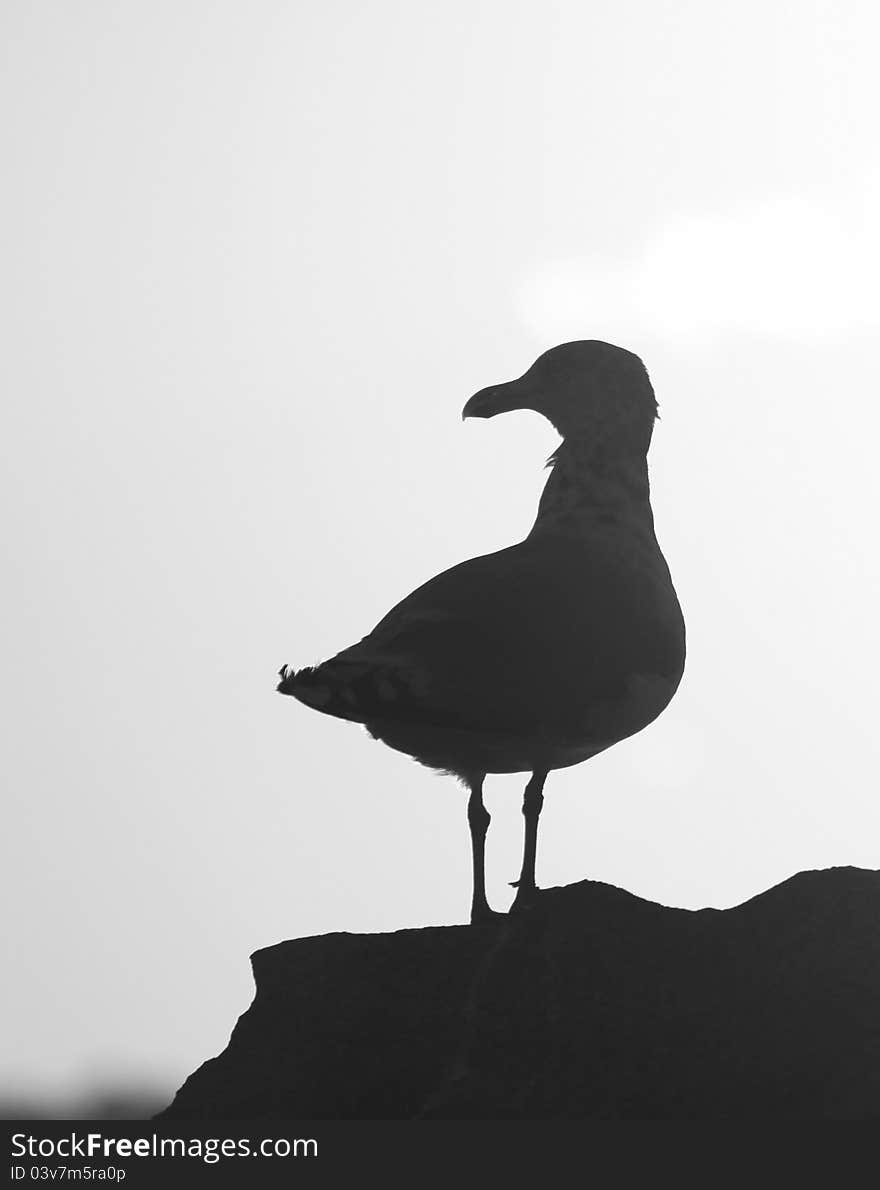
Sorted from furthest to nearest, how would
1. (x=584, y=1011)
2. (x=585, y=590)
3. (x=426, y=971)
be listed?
(x=585, y=590), (x=426, y=971), (x=584, y=1011)

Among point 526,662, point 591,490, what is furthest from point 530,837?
point 591,490

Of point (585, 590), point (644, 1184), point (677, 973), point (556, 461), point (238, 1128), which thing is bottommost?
point (644, 1184)

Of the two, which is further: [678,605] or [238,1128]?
[678,605]

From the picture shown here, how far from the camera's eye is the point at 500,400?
1176 cm

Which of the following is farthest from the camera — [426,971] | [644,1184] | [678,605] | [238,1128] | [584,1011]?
[678,605]

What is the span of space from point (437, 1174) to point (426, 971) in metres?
2.34

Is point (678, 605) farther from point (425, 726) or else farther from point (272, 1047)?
point (272, 1047)

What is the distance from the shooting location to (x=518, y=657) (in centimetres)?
929

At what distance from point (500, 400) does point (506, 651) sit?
2.99 meters

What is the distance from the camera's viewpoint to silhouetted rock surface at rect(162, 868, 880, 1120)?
811 cm

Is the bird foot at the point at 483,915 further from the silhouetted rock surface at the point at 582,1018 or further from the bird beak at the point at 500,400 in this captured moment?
the bird beak at the point at 500,400

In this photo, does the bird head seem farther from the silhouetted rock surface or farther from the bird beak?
the silhouetted rock surface

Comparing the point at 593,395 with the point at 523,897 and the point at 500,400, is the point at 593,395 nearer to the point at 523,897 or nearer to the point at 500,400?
the point at 500,400

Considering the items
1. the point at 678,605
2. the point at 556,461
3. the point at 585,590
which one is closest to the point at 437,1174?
the point at 585,590
